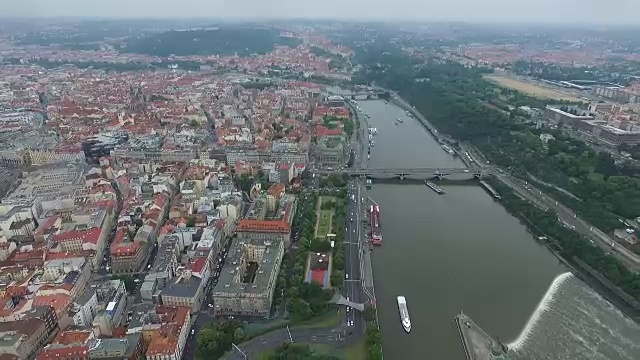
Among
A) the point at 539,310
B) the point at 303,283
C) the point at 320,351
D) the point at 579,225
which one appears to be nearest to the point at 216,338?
the point at 320,351

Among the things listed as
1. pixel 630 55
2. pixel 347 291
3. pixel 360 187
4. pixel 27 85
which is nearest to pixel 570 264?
pixel 347 291

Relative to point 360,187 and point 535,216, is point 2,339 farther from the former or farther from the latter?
point 535,216

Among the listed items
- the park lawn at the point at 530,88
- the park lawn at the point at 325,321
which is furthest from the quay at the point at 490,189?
the park lawn at the point at 530,88

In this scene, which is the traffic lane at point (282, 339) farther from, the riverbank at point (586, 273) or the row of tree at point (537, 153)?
the row of tree at point (537, 153)

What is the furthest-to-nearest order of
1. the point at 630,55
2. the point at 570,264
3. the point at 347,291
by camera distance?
the point at 630,55 < the point at 570,264 < the point at 347,291

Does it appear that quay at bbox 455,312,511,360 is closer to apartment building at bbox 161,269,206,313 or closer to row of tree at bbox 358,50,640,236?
apartment building at bbox 161,269,206,313

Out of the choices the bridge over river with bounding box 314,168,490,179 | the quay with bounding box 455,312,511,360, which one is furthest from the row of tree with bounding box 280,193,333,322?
the bridge over river with bounding box 314,168,490,179

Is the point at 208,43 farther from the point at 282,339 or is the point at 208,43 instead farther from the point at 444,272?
the point at 282,339
